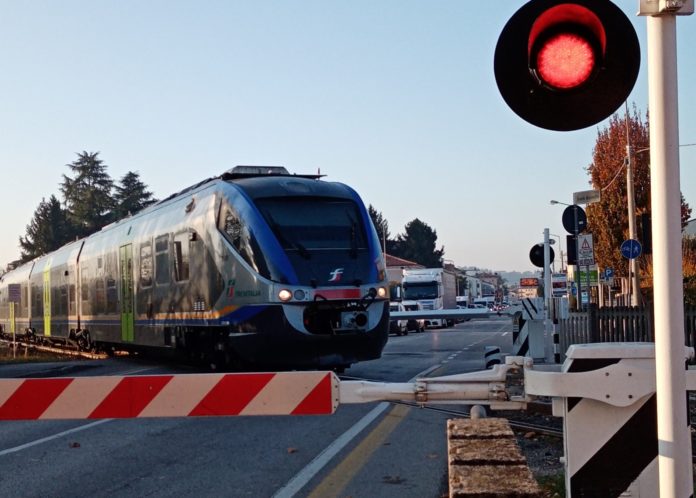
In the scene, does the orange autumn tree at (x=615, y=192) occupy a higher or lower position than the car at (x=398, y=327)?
higher

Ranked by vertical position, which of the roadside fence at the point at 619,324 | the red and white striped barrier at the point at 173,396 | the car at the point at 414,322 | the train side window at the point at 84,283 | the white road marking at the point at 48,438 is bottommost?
the car at the point at 414,322

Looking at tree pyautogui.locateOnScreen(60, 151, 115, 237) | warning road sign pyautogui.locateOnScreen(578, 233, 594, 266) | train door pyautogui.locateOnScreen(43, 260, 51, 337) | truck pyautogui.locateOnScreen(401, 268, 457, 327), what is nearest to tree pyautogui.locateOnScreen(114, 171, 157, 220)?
tree pyautogui.locateOnScreen(60, 151, 115, 237)

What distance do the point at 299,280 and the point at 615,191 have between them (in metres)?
30.0

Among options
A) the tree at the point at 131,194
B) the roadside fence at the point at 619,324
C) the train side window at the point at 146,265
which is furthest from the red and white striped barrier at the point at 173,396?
the tree at the point at 131,194

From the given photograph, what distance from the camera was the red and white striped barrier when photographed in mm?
3832

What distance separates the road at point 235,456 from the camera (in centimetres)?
647

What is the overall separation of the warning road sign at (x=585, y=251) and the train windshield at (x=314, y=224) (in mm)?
5195

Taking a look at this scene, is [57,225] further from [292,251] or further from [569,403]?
[569,403]

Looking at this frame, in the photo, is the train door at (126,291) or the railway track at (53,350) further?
the railway track at (53,350)

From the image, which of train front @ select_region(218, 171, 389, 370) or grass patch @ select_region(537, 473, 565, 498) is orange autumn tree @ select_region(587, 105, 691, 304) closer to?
train front @ select_region(218, 171, 389, 370)

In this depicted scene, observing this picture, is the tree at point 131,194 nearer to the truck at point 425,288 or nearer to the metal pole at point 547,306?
the truck at point 425,288

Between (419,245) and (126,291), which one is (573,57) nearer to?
(126,291)

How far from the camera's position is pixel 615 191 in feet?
129

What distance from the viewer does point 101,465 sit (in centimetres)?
750
